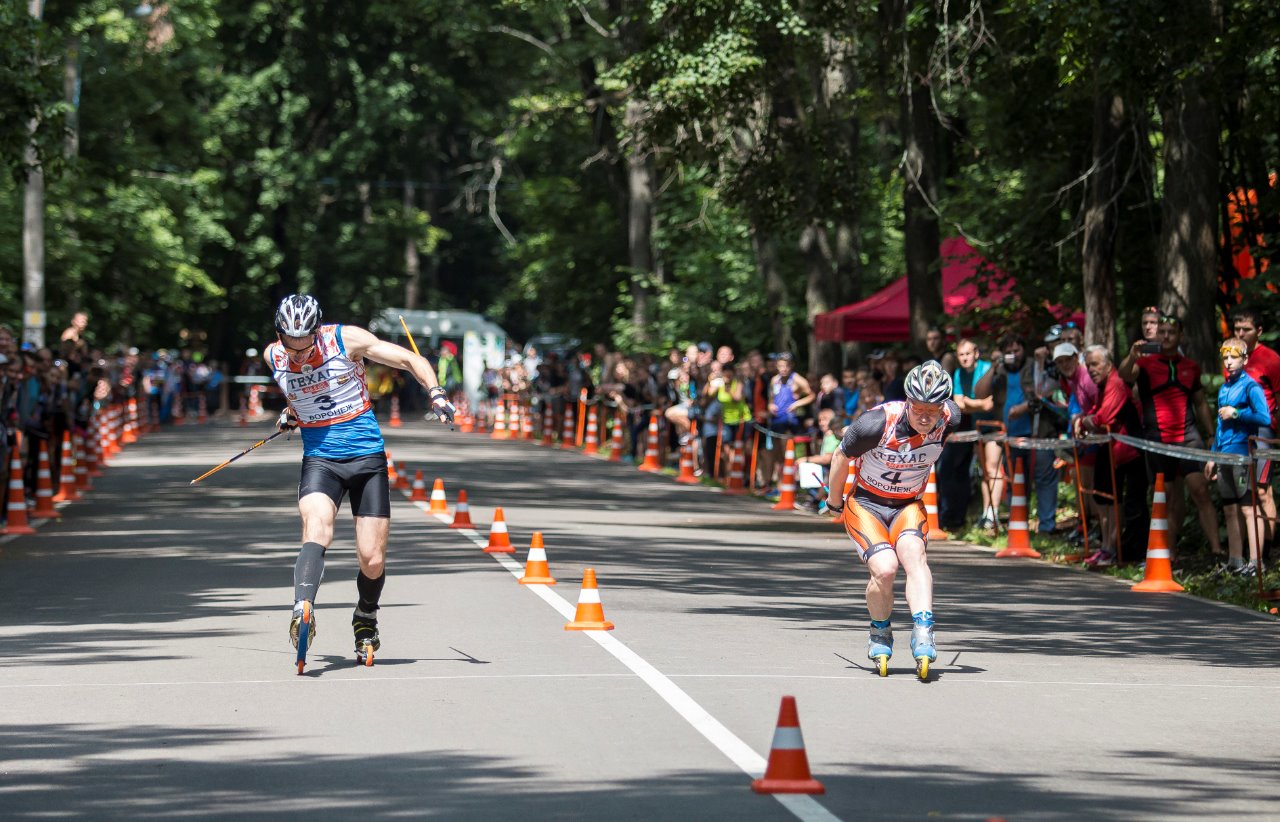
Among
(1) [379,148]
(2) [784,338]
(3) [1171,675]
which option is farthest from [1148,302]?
(1) [379,148]

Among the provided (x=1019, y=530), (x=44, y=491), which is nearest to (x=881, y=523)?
(x=1019, y=530)

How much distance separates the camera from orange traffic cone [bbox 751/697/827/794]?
757cm

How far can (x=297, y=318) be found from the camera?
10.7m

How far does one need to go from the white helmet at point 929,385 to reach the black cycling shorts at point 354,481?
2630 millimetres

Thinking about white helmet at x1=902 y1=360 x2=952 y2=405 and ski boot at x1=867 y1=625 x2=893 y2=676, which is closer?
white helmet at x1=902 y1=360 x2=952 y2=405

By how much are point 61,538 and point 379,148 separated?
46593 mm

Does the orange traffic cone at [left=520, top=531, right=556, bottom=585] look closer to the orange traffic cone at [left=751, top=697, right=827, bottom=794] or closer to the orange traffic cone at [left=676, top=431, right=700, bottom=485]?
the orange traffic cone at [left=751, top=697, right=827, bottom=794]

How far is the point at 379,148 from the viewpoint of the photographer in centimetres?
6581

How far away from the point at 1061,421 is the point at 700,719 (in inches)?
451

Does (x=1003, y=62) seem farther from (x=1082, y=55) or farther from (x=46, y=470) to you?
(x=46, y=470)

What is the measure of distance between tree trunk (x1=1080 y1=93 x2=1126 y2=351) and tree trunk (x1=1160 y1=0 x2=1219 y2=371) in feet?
6.28

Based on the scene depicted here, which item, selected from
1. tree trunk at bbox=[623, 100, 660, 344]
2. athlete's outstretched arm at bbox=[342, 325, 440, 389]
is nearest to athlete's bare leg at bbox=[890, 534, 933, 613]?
athlete's outstretched arm at bbox=[342, 325, 440, 389]

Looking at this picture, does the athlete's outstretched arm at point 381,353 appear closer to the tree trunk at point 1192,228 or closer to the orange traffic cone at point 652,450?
the tree trunk at point 1192,228

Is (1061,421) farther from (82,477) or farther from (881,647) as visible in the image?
(82,477)
